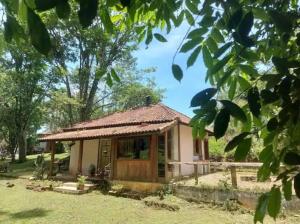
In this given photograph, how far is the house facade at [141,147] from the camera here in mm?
15734

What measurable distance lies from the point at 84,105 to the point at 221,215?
23.3 m

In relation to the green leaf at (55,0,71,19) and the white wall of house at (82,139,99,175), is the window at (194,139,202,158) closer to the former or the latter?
the white wall of house at (82,139,99,175)

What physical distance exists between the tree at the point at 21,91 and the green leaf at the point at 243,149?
29.7m

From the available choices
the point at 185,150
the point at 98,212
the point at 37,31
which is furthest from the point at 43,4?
the point at 185,150

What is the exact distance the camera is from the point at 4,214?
38.0 feet

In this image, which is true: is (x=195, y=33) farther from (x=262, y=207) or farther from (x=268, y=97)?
(x=262, y=207)

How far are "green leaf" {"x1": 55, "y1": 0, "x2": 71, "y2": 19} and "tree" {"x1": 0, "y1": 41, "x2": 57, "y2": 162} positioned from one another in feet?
97.1

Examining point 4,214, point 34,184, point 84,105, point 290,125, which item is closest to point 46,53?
point 290,125

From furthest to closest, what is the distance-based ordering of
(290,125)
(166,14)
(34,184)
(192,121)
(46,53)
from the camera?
1. (34,184)
2. (166,14)
3. (192,121)
4. (290,125)
5. (46,53)

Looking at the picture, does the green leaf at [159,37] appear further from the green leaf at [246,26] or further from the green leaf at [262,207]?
the green leaf at [262,207]

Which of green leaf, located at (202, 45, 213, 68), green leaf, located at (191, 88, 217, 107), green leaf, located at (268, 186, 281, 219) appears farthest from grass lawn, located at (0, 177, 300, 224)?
green leaf, located at (191, 88, 217, 107)

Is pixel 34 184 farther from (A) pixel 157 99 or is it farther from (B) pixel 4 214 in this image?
(A) pixel 157 99

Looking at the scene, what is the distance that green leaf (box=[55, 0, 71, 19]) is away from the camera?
1031 millimetres

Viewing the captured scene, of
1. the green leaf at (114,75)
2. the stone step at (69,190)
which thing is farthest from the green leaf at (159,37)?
the stone step at (69,190)
